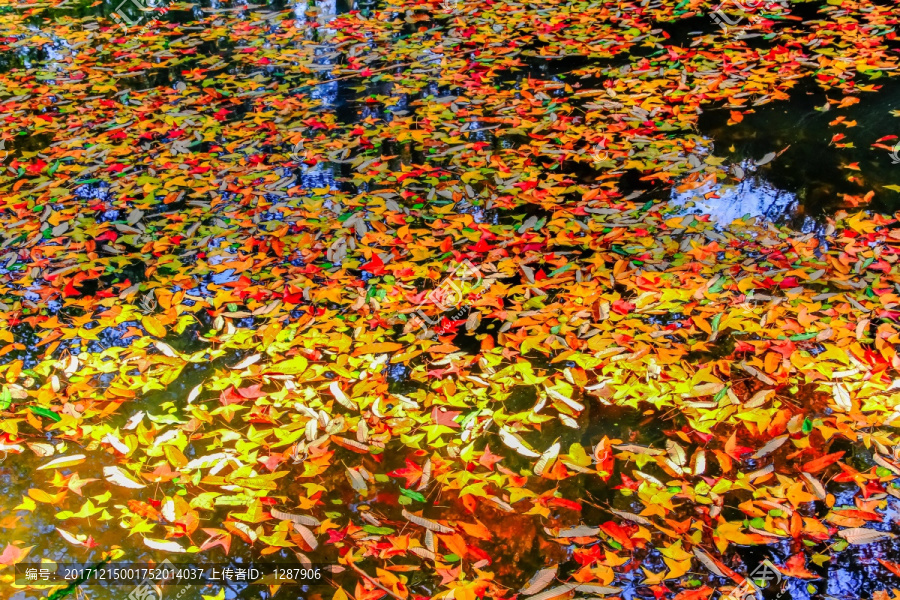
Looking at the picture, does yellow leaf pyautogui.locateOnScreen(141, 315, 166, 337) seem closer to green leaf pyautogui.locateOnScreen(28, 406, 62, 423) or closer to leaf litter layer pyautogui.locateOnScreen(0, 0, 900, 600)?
leaf litter layer pyautogui.locateOnScreen(0, 0, 900, 600)

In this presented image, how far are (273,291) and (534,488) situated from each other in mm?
1646

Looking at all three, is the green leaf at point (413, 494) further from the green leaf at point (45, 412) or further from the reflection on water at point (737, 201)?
the reflection on water at point (737, 201)

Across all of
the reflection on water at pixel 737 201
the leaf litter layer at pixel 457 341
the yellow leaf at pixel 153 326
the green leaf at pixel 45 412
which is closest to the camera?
the leaf litter layer at pixel 457 341

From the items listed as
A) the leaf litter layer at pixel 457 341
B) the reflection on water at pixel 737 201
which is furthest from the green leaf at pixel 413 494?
the reflection on water at pixel 737 201

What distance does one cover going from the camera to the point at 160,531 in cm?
226

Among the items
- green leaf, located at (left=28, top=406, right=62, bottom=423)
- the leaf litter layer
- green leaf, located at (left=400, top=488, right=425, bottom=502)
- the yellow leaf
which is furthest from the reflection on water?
green leaf, located at (left=28, top=406, right=62, bottom=423)

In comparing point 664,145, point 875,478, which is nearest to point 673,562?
point 875,478

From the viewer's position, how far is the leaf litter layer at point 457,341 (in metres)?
2.17

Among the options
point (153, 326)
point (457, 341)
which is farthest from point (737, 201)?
point (153, 326)

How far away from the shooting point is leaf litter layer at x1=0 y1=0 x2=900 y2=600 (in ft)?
7.13

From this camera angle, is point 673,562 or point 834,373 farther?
point 834,373

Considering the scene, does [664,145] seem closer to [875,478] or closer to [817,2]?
[875,478]

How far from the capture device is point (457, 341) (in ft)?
9.45

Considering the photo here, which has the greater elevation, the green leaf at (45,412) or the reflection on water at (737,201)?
the reflection on water at (737,201)
